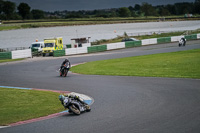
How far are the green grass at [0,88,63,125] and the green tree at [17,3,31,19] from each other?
15532 centimetres

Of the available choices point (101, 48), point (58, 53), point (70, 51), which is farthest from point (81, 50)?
point (58, 53)

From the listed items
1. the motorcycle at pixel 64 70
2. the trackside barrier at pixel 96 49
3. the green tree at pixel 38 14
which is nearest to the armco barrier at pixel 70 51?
the trackside barrier at pixel 96 49

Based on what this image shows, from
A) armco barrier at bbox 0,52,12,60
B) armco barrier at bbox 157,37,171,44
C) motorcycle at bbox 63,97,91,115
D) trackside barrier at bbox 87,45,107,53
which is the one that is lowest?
motorcycle at bbox 63,97,91,115

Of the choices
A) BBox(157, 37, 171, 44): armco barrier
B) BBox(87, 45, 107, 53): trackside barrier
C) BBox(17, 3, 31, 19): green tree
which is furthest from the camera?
BBox(17, 3, 31, 19): green tree

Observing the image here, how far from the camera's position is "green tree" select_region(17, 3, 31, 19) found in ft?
547

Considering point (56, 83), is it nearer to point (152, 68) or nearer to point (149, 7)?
point (152, 68)

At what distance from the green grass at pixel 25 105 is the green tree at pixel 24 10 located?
155 metres

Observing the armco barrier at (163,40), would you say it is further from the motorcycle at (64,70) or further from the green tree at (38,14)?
the green tree at (38,14)

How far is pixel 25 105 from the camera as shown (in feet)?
45.8

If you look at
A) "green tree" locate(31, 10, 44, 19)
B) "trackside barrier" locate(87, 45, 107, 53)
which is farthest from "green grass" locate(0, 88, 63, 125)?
"green tree" locate(31, 10, 44, 19)

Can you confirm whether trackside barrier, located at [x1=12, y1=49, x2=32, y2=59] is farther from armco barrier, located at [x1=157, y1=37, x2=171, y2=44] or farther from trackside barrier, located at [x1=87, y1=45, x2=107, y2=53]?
armco barrier, located at [x1=157, y1=37, x2=171, y2=44]

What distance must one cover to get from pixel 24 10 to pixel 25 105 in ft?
524

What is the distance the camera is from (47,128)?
9.89 meters

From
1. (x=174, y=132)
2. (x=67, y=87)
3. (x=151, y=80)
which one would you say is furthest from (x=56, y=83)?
(x=174, y=132)
